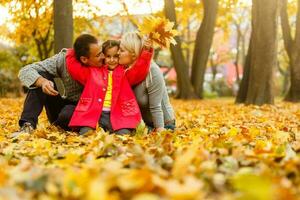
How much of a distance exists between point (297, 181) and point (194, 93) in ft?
49.3

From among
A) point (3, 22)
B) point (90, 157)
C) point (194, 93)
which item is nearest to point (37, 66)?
point (90, 157)

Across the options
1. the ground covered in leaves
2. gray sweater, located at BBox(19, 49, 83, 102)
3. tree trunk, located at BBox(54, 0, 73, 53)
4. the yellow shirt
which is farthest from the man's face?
tree trunk, located at BBox(54, 0, 73, 53)

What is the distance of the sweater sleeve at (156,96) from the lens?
5.11m

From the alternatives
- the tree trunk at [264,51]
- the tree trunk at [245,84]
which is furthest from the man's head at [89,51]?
the tree trunk at [245,84]

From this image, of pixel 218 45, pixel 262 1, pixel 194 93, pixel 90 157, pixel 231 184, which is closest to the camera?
pixel 231 184

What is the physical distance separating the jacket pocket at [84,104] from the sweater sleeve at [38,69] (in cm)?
47

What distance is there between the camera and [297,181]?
2346mm

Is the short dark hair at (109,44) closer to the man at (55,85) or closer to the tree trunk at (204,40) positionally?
the man at (55,85)

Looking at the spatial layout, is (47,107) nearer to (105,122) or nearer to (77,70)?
(77,70)

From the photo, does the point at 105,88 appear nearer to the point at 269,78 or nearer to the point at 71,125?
the point at 71,125

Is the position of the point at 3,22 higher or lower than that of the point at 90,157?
higher

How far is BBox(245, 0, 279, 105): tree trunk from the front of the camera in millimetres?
11398

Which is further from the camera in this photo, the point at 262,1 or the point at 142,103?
the point at 262,1

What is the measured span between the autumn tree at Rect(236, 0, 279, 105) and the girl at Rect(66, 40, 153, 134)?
6969mm
